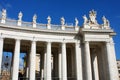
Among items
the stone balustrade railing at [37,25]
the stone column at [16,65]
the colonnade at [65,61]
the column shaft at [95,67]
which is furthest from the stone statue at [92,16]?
the stone column at [16,65]

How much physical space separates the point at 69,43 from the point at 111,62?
10.0 metres

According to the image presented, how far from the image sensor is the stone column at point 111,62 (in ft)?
134

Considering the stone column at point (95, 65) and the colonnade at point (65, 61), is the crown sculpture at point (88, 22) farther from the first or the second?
the stone column at point (95, 65)

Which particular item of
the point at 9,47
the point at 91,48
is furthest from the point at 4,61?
the point at 91,48

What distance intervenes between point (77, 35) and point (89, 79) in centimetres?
1035

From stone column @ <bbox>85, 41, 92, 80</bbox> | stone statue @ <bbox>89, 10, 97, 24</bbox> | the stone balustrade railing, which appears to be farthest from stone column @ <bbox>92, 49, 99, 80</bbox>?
the stone balustrade railing

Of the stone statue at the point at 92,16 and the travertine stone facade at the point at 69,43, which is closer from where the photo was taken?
the travertine stone facade at the point at 69,43

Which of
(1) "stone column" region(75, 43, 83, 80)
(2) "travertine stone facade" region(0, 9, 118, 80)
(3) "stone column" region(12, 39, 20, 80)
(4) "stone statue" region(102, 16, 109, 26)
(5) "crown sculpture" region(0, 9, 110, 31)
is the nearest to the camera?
(3) "stone column" region(12, 39, 20, 80)

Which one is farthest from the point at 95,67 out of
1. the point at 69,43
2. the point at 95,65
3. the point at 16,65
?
the point at 16,65

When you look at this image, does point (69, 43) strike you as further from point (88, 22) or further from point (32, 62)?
point (32, 62)

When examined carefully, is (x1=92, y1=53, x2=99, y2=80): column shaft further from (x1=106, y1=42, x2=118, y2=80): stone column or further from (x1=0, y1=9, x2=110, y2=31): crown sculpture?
(x1=0, y1=9, x2=110, y2=31): crown sculpture

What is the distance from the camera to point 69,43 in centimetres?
4525

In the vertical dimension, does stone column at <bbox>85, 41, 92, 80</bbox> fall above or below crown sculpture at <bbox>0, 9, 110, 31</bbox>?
below

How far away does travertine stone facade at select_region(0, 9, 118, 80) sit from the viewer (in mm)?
40625
